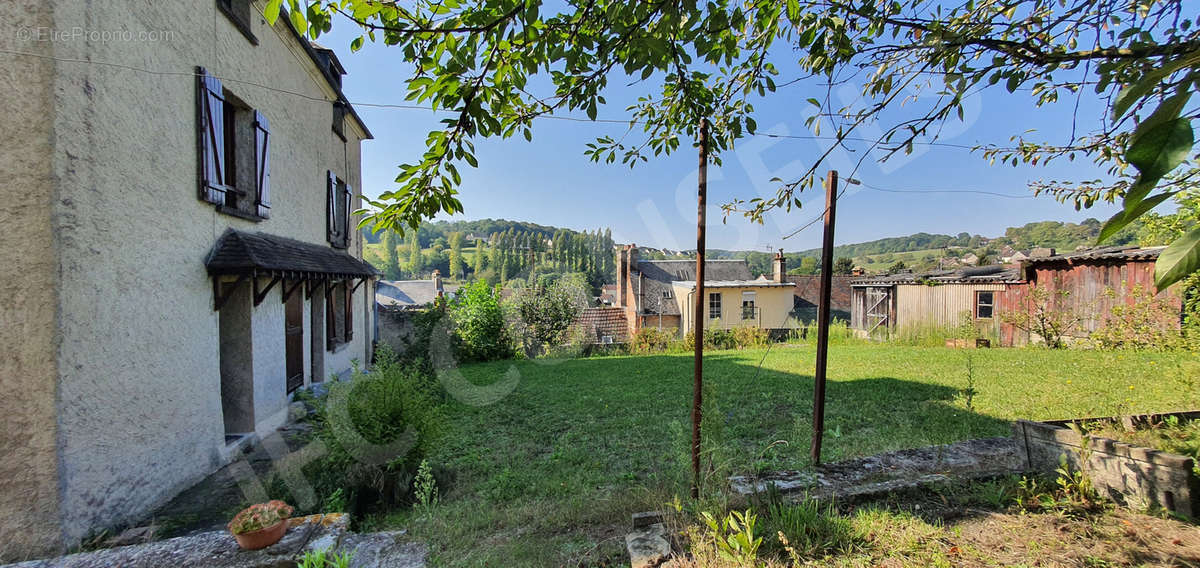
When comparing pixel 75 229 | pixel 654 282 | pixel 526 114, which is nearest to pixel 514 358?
pixel 75 229

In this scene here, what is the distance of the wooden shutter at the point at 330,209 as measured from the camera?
7.80 metres

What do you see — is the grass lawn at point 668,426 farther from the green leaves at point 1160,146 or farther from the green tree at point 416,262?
the green tree at point 416,262

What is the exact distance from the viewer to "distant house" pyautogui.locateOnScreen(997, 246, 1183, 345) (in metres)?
9.55

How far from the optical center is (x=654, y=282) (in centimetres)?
2692

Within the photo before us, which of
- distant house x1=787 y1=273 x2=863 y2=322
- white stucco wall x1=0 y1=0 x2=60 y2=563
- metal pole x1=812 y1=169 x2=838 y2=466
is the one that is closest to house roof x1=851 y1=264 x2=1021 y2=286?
metal pole x1=812 y1=169 x2=838 y2=466

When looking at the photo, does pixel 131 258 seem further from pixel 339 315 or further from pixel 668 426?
pixel 339 315

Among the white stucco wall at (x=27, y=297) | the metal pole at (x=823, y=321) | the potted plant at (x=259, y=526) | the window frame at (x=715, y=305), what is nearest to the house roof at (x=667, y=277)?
the window frame at (x=715, y=305)

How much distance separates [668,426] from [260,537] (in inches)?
160

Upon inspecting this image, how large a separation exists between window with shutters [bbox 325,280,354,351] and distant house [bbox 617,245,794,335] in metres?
11.8

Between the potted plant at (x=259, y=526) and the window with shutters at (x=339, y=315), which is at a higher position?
the window with shutters at (x=339, y=315)

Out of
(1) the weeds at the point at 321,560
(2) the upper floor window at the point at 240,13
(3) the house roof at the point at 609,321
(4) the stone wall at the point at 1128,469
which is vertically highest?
(2) the upper floor window at the point at 240,13

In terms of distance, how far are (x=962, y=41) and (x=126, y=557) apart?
4.66 meters

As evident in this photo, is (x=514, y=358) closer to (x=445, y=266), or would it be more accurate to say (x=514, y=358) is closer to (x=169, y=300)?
(x=169, y=300)

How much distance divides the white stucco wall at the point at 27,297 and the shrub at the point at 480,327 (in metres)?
9.74
